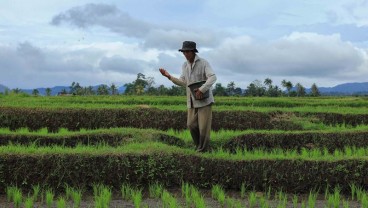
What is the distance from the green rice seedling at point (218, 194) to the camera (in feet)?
22.2

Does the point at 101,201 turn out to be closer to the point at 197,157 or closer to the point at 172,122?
the point at 197,157

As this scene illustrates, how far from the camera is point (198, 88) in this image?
8.29m

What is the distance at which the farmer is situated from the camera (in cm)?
826

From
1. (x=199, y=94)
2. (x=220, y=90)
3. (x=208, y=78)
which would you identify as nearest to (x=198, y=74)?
(x=208, y=78)

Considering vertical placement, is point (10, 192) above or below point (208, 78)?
below

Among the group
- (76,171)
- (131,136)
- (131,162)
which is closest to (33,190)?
(76,171)

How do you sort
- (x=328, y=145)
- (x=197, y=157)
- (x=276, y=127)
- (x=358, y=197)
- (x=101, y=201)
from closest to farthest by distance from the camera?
(x=101, y=201), (x=358, y=197), (x=197, y=157), (x=328, y=145), (x=276, y=127)

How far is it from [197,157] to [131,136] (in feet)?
8.47

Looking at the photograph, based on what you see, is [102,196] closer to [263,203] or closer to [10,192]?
[10,192]

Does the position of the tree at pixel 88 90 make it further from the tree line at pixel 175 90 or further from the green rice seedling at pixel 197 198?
the green rice seedling at pixel 197 198

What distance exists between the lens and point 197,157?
773 centimetres

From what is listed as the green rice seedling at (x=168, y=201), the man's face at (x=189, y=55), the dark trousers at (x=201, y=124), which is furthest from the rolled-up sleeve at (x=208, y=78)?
the green rice seedling at (x=168, y=201)

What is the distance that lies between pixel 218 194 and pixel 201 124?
173 cm

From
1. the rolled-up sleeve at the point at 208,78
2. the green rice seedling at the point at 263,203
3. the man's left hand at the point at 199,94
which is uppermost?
the rolled-up sleeve at the point at 208,78
